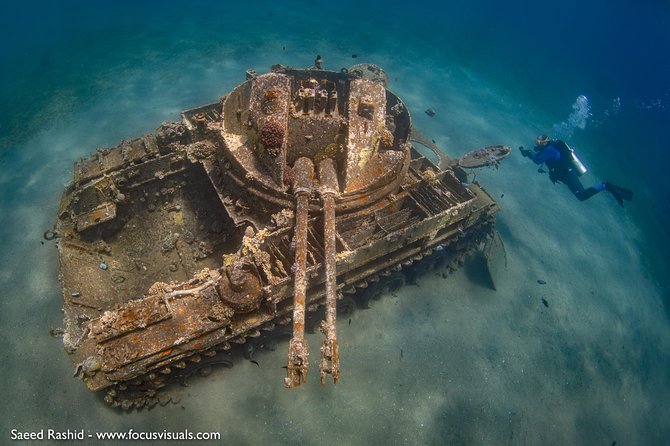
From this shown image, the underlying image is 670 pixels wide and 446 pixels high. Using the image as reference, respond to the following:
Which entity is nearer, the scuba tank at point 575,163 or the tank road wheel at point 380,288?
the tank road wheel at point 380,288

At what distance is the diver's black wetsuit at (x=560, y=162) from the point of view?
15.7 m

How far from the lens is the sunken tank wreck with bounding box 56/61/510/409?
7.42 m

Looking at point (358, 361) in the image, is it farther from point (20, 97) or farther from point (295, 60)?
point (20, 97)

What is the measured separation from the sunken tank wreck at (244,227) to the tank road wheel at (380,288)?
7 cm

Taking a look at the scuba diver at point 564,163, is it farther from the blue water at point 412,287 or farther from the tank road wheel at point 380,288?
the tank road wheel at point 380,288

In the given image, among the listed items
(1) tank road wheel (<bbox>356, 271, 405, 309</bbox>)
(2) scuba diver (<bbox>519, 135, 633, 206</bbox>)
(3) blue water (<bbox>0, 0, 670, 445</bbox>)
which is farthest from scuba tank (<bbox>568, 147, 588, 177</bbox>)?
(1) tank road wheel (<bbox>356, 271, 405, 309</bbox>)

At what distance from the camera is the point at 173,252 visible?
11.6 metres

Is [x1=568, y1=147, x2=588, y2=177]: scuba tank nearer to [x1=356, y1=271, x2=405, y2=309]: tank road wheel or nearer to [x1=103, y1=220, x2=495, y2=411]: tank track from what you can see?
[x1=103, y1=220, x2=495, y2=411]: tank track

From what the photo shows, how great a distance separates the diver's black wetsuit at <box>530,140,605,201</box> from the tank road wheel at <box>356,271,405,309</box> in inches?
363

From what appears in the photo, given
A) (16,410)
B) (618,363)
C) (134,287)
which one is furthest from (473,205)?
(16,410)

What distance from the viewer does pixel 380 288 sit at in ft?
38.4

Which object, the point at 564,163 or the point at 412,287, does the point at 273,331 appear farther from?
the point at 564,163

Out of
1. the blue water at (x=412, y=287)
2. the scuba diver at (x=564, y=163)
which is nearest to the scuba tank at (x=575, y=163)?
the scuba diver at (x=564, y=163)

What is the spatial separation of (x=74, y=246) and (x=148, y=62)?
77.8 ft
